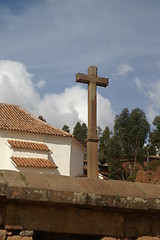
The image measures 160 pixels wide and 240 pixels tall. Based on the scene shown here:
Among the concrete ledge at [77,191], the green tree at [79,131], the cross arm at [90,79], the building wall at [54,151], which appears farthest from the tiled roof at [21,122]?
the green tree at [79,131]

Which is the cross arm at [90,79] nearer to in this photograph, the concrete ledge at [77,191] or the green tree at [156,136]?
the concrete ledge at [77,191]

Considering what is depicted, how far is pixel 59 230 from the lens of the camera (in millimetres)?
3018

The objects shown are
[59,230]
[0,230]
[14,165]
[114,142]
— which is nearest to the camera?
[0,230]

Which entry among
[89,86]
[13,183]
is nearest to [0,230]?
[13,183]

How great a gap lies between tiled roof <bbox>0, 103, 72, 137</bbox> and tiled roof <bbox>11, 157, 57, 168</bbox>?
174cm

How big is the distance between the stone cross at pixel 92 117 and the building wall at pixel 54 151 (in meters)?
12.9

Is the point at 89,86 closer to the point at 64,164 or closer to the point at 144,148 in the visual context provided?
the point at 64,164

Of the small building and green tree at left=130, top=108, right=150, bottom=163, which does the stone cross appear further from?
green tree at left=130, top=108, right=150, bottom=163

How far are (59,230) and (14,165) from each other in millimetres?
15937

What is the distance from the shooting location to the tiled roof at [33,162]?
1838cm

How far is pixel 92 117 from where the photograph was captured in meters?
6.25

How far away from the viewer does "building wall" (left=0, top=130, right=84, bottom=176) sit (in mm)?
19609

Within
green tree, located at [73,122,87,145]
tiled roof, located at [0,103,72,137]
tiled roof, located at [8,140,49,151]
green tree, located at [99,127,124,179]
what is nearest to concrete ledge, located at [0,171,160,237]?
tiled roof, located at [8,140,49,151]

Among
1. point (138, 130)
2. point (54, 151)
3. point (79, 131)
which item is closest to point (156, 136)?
point (138, 130)
